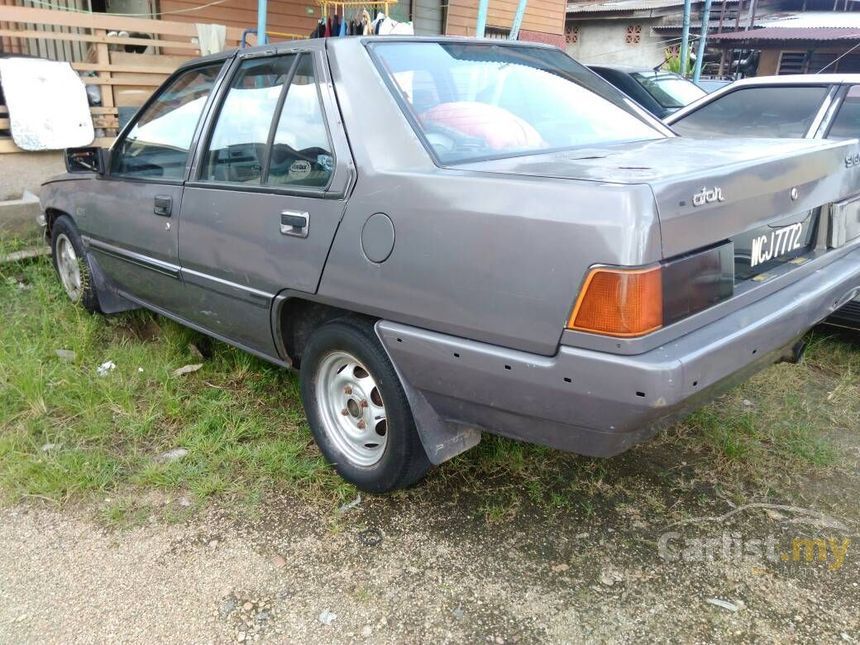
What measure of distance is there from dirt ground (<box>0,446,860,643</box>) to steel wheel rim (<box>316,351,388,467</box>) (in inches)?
8.7

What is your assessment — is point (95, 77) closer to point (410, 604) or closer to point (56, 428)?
point (56, 428)

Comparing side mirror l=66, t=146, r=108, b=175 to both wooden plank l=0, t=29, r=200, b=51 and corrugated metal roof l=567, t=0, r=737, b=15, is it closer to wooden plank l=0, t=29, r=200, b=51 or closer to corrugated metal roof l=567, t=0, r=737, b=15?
wooden plank l=0, t=29, r=200, b=51

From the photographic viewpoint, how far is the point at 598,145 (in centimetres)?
277

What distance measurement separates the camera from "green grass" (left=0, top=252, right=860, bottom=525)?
2.90m

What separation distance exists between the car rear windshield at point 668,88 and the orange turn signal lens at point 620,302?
7.62m

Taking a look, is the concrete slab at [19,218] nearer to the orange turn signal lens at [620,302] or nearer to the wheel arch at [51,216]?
the wheel arch at [51,216]

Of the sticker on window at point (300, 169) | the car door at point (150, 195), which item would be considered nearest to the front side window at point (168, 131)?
the car door at point (150, 195)

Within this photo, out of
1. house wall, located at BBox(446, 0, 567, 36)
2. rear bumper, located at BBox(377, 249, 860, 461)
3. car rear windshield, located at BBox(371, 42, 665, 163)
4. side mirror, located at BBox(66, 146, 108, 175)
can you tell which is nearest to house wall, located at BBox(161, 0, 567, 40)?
house wall, located at BBox(446, 0, 567, 36)

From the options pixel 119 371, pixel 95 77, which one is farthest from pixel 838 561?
pixel 95 77

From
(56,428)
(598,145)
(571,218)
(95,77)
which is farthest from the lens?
(95,77)

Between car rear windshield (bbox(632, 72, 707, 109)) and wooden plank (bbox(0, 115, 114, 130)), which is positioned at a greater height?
car rear windshield (bbox(632, 72, 707, 109))

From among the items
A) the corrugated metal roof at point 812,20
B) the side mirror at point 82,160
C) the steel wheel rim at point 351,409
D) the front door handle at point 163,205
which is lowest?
the steel wheel rim at point 351,409

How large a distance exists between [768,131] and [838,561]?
302 centimetres

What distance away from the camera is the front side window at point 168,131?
11.2ft
